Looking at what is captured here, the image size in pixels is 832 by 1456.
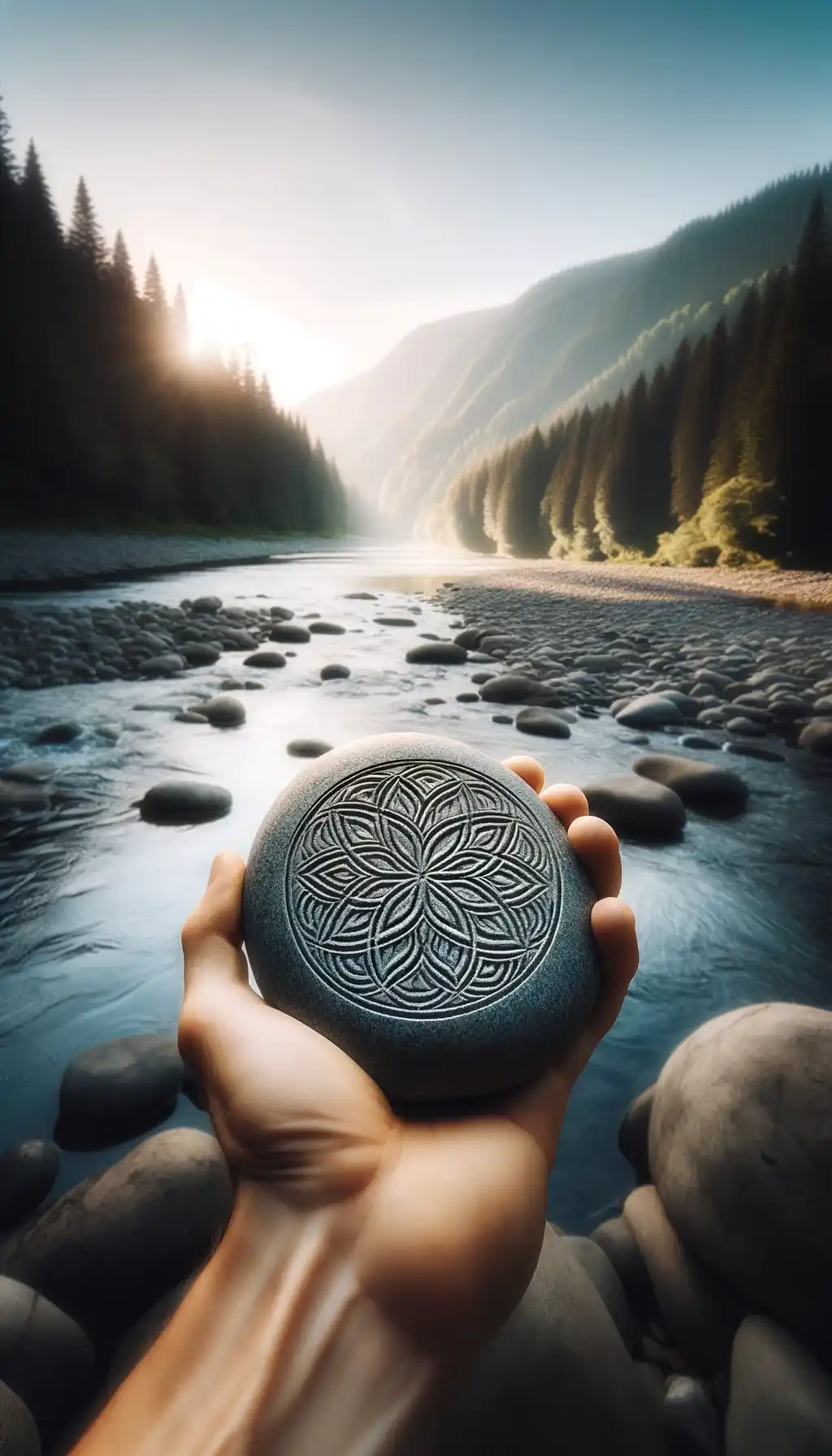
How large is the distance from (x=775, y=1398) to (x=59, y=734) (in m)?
5.50

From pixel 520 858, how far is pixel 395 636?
9.17 metres

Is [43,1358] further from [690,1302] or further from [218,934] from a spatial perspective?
[690,1302]

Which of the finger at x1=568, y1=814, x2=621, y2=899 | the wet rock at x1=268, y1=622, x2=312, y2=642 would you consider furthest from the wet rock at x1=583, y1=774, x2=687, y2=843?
the wet rock at x1=268, y1=622, x2=312, y2=642

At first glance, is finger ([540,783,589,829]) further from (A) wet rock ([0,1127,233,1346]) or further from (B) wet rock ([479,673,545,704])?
(B) wet rock ([479,673,545,704])

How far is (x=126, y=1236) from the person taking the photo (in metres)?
1.42

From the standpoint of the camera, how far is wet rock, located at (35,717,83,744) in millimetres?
5191

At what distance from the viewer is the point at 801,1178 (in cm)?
123

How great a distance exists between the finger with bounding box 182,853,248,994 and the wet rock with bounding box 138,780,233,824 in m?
2.60

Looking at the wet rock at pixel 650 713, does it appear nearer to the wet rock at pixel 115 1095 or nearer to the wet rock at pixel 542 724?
the wet rock at pixel 542 724

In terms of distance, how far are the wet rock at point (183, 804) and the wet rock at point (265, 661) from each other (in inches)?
158

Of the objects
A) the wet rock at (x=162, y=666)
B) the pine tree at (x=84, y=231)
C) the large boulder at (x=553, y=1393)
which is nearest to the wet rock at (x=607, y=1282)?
the large boulder at (x=553, y=1393)

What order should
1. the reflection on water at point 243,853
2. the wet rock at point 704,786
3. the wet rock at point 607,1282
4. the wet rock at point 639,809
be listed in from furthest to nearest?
the wet rock at point 704,786 → the wet rock at point 639,809 → the reflection on water at point 243,853 → the wet rock at point 607,1282

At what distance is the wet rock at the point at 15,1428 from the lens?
38.7 inches

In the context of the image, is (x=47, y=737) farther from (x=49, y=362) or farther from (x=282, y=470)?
(x=282, y=470)
